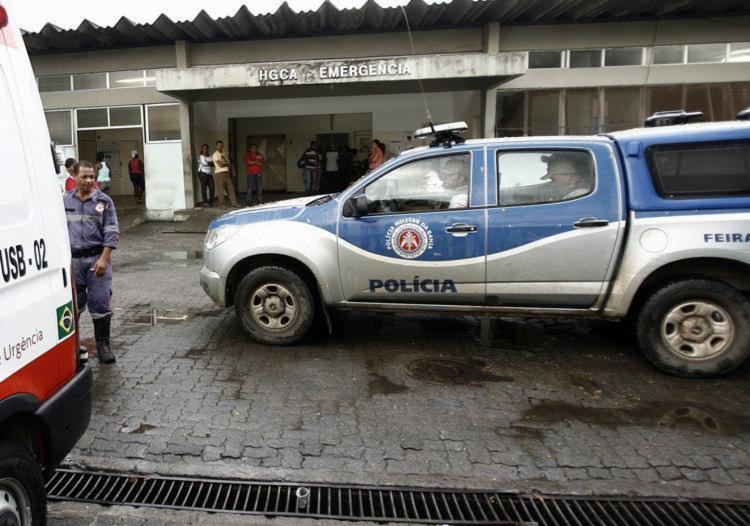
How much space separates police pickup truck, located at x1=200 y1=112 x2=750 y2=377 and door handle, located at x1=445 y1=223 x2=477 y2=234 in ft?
0.04

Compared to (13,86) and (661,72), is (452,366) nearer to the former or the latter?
(13,86)

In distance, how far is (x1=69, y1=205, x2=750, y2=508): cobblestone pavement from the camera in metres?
3.20

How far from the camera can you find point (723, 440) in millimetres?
3496

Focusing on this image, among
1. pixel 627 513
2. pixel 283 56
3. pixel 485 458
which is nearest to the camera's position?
pixel 627 513

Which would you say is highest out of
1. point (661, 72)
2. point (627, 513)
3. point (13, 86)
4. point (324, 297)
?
point (661, 72)

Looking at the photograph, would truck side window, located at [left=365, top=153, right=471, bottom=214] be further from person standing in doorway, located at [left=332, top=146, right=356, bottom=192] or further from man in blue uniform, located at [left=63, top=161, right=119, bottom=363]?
person standing in doorway, located at [left=332, top=146, right=356, bottom=192]

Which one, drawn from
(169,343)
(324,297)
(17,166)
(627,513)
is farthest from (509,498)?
(169,343)

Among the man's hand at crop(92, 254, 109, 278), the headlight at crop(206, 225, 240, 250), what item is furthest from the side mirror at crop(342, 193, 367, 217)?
the man's hand at crop(92, 254, 109, 278)

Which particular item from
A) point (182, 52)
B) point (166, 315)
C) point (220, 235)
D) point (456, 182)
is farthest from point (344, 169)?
point (456, 182)

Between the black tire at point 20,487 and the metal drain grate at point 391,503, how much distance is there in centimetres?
77

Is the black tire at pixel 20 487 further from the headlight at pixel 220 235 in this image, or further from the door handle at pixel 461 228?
the door handle at pixel 461 228

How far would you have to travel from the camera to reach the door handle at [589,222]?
4.40 meters

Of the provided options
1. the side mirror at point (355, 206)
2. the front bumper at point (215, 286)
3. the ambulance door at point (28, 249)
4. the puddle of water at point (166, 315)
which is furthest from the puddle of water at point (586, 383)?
the puddle of water at point (166, 315)

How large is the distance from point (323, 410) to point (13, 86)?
2673 millimetres
